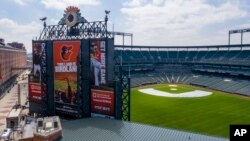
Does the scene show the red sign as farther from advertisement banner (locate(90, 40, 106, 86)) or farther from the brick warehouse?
the brick warehouse

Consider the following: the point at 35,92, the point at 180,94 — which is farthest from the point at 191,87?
the point at 35,92

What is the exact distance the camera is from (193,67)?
13275cm

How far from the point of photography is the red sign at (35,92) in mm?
49531

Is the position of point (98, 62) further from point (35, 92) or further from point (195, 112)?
point (195, 112)

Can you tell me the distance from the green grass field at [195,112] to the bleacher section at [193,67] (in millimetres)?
19279

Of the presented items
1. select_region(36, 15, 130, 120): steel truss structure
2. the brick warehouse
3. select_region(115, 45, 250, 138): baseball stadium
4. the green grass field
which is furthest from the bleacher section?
select_region(36, 15, 130, 120): steel truss structure

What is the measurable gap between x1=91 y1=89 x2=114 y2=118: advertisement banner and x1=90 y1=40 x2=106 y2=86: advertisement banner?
148 centimetres

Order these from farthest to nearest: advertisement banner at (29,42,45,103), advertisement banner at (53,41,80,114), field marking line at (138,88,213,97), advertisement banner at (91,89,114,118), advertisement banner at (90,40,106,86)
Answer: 1. field marking line at (138,88,213,97)
2. advertisement banner at (29,42,45,103)
3. advertisement banner at (53,41,80,114)
4. advertisement banner at (90,40,106,86)
5. advertisement banner at (91,89,114,118)

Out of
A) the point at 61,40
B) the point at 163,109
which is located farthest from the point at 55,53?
the point at 163,109

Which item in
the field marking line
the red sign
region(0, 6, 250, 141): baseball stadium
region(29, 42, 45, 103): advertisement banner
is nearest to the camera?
region(0, 6, 250, 141): baseball stadium

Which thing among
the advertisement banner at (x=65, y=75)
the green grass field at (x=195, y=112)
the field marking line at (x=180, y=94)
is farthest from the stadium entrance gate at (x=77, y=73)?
the field marking line at (x=180, y=94)

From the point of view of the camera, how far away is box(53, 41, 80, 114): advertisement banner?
43.8 metres

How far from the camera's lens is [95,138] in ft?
103

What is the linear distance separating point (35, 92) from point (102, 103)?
49.3ft
